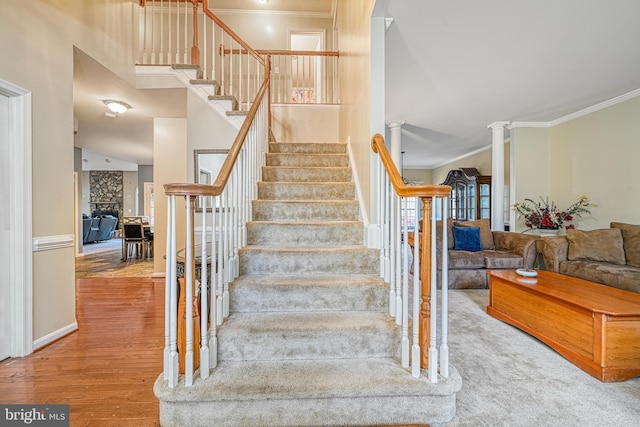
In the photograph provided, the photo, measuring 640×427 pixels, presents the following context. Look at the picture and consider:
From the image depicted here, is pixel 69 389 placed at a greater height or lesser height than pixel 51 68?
lesser

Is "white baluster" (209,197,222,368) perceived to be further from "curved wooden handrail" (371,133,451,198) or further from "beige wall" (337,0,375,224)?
"beige wall" (337,0,375,224)

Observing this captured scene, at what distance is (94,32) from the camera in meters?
2.89

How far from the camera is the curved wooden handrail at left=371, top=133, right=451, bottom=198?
1473mm

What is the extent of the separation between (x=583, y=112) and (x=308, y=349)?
5.69 meters

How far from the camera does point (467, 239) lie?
438 cm

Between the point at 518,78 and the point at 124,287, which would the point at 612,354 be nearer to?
the point at 518,78

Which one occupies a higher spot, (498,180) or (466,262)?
(498,180)

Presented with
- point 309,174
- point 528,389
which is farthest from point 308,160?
point 528,389

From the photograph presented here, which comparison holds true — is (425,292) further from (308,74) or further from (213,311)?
(308,74)

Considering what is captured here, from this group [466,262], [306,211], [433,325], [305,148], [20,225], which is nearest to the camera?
[433,325]

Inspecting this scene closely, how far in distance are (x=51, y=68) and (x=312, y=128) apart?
3.10m

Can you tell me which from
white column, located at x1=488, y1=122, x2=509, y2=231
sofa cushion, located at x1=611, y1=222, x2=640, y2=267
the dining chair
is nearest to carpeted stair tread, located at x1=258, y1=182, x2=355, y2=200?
sofa cushion, located at x1=611, y1=222, x2=640, y2=267

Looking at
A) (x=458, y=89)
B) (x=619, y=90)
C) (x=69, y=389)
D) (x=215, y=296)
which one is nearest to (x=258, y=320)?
(x=215, y=296)

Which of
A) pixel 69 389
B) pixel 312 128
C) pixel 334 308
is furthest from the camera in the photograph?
pixel 312 128
